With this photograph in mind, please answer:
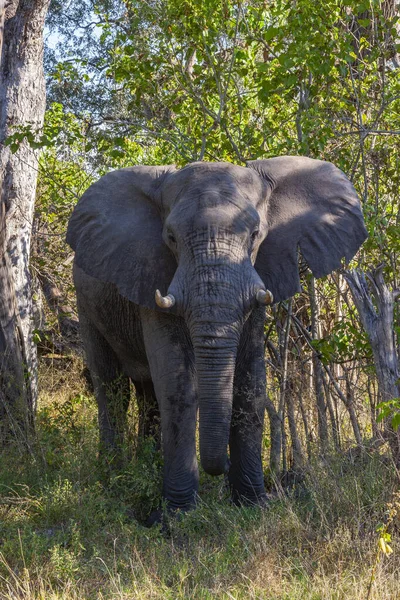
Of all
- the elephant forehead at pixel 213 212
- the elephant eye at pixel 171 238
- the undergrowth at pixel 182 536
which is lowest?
the undergrowth at pixel 182 536

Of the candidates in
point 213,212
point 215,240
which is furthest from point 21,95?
point 215,240

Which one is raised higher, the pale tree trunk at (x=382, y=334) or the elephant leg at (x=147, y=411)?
the pale tree trunk at (x=382, y=334)

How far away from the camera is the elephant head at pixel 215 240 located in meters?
5.73

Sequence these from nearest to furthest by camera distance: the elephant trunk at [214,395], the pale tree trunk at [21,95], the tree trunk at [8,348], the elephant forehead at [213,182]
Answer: the elephant trunk at [214,395], the elephant forehead at [213,182], the tree trunk at [8,348], the pale tree trunk at [21,95]

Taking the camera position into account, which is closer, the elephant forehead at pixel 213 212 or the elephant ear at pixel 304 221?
the elephant forehead at pixel 213 212

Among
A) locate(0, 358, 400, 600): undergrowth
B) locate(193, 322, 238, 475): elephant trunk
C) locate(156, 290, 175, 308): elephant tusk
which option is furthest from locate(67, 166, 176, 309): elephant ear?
locate(0, 358, 400, 600): undergrowth

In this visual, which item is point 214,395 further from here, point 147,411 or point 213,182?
point 147,411

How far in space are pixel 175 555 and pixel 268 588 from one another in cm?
80

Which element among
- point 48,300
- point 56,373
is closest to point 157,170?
point 56,373

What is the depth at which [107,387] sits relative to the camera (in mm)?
7938

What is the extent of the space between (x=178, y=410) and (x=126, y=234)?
1.31m

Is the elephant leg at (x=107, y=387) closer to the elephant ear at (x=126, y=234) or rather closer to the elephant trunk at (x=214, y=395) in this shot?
the elephant ear at (x=126, y=234)

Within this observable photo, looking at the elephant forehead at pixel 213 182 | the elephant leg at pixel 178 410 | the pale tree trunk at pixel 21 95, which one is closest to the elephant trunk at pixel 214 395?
the elephant leg at pixel 178 410

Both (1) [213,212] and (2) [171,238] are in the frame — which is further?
(2) [171,238]
